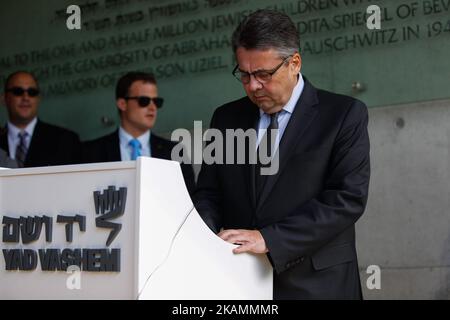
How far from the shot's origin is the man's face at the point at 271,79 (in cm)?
344

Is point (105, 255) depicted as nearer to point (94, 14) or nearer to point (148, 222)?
point (148, 222)

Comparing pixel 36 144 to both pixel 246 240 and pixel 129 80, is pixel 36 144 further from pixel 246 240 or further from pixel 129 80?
pixel 246 240

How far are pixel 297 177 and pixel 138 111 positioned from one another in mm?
3201

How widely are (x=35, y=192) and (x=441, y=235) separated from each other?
3.13m

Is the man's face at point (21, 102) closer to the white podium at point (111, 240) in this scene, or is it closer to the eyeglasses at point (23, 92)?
the eyeglasses at point (23, 92)

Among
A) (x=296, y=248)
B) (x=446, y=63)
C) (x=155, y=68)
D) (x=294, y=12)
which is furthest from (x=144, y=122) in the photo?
(x=296, y=248)

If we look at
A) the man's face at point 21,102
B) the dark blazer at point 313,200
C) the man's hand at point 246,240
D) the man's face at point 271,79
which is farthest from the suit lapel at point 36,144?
the man's hand at point 246,240

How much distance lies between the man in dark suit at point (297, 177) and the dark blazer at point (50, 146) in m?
3.29

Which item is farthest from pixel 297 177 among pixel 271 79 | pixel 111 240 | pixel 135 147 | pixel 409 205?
pixel 135 147

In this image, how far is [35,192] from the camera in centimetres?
312

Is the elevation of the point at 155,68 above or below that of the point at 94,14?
below

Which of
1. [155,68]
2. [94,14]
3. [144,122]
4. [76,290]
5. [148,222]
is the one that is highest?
[94,14]

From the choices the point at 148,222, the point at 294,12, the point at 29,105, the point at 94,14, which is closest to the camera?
the point at 148,222

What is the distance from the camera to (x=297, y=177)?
3.46 m
